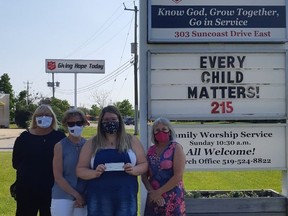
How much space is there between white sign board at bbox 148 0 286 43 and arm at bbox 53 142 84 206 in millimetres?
2344

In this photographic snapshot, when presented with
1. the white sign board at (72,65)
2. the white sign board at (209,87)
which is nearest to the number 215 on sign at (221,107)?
the white sign board at (209,87)

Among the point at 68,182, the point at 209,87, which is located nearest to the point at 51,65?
the point at 209,87

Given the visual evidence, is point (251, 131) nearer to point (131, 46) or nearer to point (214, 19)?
point (214, 19)

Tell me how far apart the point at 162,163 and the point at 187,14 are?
106 inches

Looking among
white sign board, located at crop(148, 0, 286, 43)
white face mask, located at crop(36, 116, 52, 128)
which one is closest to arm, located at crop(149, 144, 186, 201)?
white face mask, located at crop(36, 116, 52, 128)

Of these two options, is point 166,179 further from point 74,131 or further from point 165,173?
point 74,131

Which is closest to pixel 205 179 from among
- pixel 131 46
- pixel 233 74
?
pixel 233 74

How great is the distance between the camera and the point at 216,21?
633 centimetres

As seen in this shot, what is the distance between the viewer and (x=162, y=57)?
627 cm

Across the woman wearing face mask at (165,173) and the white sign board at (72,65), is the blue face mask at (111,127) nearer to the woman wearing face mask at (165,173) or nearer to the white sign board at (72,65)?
the woman wearing face mask at (165,173)

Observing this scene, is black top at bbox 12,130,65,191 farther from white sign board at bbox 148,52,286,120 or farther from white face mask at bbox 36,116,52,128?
white sign board at bbox 148,52,286,120

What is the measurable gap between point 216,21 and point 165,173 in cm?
279

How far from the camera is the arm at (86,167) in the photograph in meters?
4.15

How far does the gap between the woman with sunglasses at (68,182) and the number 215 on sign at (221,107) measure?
2.29m
